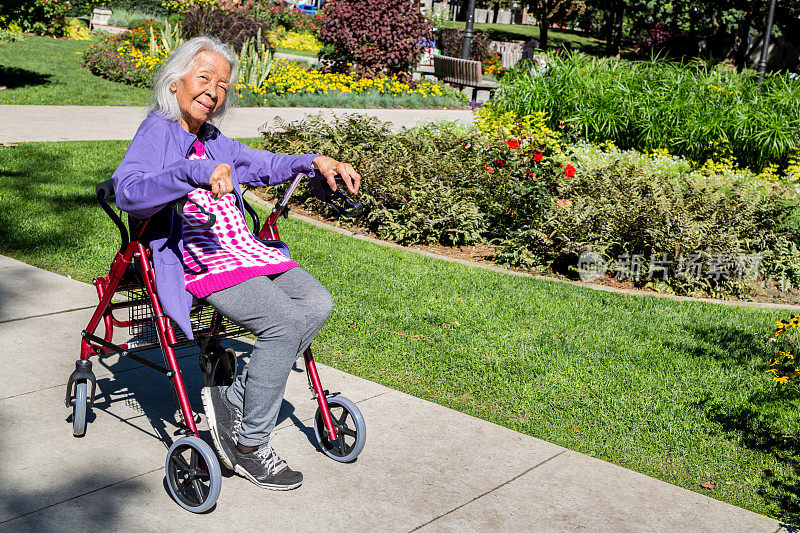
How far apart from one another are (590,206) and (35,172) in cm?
522

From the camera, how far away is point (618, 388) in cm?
452

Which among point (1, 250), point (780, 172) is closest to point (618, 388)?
point (1, 250)

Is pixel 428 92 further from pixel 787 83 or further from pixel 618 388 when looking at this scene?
pixel 618 388

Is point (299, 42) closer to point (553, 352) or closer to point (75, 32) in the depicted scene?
point (75, 32)

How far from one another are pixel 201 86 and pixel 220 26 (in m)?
15.4

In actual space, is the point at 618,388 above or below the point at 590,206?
below

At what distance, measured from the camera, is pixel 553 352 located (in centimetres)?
492

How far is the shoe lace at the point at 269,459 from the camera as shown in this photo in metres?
3.20

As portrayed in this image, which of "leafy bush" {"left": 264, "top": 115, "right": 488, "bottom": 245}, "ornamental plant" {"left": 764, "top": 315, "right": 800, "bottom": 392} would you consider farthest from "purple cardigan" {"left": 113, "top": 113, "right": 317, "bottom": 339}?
"leafy bush" {"left": 264, "top": 115, "right": 488, "bottom": 245}

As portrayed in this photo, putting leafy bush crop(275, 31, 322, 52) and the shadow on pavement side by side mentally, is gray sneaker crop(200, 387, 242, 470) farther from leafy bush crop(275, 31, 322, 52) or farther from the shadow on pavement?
leafy bush crop(275, 31, 322, 52)

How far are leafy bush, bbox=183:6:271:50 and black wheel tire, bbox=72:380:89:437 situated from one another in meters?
14.8

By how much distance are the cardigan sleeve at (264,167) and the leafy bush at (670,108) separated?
261 inches

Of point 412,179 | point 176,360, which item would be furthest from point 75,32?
point 176,360

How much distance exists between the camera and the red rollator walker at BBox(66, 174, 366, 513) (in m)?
3.00
